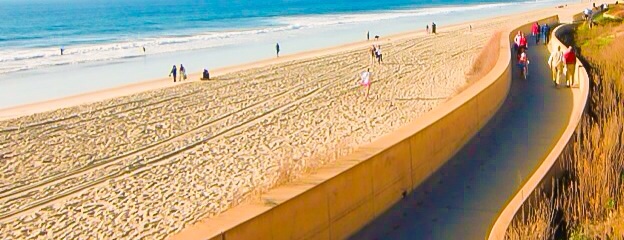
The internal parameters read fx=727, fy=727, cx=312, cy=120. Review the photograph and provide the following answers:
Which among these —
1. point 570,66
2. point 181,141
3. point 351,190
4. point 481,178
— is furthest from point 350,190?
point 181,141

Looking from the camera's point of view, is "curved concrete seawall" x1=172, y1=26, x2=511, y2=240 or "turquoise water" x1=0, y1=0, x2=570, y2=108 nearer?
"curved concrete seawall" x1=172, y1=26, x2=511, y2=240

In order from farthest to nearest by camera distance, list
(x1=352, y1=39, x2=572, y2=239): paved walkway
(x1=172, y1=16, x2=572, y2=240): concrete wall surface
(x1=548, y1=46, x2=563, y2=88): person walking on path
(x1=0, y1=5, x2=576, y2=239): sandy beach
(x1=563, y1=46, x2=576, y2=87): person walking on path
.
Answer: (x1=548, y1=46, x2=563, y2=88): person walking on path, (x1=563, y1=46, x2=576, y2=87): person walking on path, (x1=0, y1=5, x2=576, y2=239): sandy beach, (x1=352, y1=39, x2=572, y2=239): paved walkway, (x1=172, y1=16, x2=572, y2=240): concrete wall surface

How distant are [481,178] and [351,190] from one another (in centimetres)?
233

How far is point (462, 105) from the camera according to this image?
901 cm

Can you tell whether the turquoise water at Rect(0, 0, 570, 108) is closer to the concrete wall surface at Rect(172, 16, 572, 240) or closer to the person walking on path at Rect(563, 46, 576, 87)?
the person walking on path at Rect(563, 46, 576, 87)

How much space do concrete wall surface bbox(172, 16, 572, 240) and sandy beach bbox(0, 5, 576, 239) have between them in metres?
0.41

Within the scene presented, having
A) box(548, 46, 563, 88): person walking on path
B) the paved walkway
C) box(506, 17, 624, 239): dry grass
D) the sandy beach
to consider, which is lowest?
the sandy beach

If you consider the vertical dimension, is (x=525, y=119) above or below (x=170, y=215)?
above

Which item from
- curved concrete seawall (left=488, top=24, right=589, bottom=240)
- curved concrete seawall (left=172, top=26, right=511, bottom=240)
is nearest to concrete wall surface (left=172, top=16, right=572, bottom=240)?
curved concrete seawall (left=172, top=26, right=511, bottom=240)

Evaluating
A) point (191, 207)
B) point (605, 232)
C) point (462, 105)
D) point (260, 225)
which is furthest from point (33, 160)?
point (605, 232)

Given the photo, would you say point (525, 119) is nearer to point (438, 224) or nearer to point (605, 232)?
point (438, 224)

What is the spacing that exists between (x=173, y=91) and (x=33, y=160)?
10.6m

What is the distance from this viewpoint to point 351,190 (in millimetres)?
5965

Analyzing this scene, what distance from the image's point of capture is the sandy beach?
11.3m
